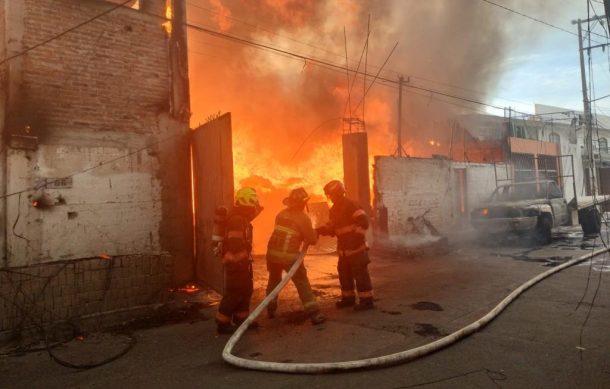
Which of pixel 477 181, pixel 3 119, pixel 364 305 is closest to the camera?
pixel 364 305

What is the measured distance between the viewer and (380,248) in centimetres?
1072

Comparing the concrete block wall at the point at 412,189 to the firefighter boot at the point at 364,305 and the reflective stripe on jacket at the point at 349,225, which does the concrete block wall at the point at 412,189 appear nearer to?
the reflective stripe on jacket at the point at 349,225

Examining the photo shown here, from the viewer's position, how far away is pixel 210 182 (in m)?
6.94

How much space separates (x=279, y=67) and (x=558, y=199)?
9840 mm

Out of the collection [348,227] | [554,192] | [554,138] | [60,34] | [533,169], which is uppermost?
[554,138]

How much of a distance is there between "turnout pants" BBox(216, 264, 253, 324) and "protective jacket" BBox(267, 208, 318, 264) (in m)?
0.46

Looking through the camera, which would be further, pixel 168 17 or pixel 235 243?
pixel 168 17

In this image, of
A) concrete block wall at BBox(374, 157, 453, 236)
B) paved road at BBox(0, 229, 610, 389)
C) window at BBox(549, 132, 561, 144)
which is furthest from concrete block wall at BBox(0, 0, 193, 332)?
window at BBox(549, 132, 561, 144)

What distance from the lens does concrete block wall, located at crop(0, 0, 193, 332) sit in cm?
536

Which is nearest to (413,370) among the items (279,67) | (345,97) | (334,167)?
(334,167)

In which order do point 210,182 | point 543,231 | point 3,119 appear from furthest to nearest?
point 543,231, point 210,182, point 3,119

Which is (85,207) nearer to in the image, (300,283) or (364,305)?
(300,283)

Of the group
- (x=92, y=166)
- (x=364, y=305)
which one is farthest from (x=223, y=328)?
(x=92, y=166)

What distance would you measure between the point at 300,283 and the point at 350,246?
3.08ft
